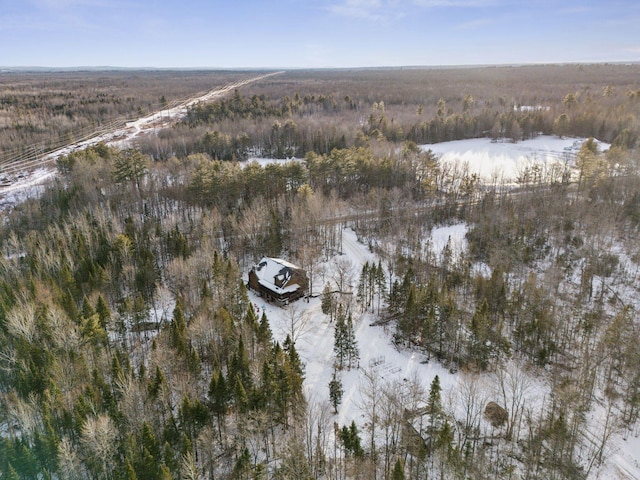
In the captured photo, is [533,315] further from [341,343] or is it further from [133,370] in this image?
[133,370]

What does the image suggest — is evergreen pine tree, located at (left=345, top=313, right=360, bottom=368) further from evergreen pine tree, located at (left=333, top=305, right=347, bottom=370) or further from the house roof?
the house roof

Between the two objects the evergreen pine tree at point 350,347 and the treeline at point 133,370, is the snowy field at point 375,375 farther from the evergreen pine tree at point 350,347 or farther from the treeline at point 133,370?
the treeline at point 133,370

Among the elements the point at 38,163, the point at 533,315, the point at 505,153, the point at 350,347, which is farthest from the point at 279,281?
the point at 505,153

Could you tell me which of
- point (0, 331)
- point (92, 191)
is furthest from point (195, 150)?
point (0, 331)

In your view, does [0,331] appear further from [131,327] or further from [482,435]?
[482,435]

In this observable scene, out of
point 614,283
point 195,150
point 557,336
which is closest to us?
point 557,336

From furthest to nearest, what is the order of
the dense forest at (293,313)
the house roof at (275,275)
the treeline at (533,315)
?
the house roof at (275,275) < the treeline at (533,315) < the dense forest at (293,313)

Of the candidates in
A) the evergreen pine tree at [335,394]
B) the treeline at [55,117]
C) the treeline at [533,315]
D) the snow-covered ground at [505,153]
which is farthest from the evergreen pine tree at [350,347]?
the treeline at [55,117]
